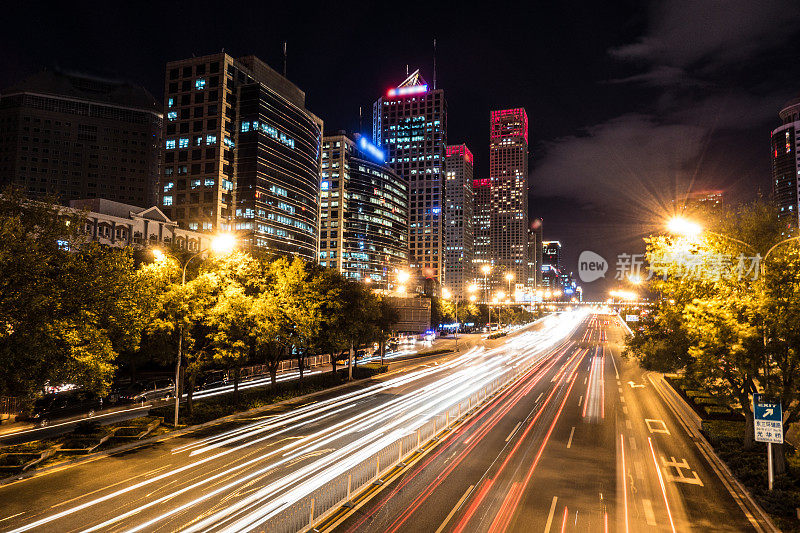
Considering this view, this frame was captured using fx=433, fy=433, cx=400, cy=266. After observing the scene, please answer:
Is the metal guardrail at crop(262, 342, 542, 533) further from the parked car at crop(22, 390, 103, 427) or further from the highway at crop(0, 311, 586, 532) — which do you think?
the parked car at crop(22, 390, 103, 427)

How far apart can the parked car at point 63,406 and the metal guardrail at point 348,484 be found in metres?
21.8

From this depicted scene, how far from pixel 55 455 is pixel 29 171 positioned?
221581 mm

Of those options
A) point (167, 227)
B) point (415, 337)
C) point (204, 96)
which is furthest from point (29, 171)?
point (415, 337)

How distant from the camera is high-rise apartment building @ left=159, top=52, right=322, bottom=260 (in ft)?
384

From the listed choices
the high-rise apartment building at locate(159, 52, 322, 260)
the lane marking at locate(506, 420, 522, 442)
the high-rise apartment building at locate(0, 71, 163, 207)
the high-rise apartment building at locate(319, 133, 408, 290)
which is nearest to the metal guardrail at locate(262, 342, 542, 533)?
the lane marking at locate(506, 420, 522, 442)

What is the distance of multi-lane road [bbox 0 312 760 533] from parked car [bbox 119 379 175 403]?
490 inches

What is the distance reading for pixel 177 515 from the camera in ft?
50.3

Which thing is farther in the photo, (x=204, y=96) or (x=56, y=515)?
(x=204, y=96)

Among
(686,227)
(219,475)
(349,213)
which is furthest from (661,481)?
(349,213)

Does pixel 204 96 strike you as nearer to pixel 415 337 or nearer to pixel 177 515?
pixel 415 337

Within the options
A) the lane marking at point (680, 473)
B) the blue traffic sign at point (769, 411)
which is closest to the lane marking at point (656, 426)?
the lane marking at point (680, 473)

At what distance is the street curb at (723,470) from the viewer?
1526cm

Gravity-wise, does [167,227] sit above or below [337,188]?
below

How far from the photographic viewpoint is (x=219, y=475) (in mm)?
19141
